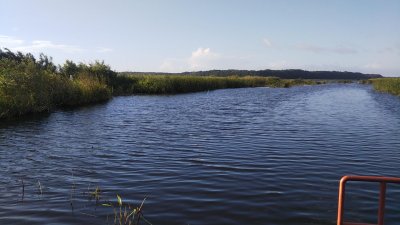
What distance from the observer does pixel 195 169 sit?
11.2 metres

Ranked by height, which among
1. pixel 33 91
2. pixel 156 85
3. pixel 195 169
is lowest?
pixel 195 169

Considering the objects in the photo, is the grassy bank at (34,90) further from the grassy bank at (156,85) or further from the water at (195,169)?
the grassy bank at (156,85)

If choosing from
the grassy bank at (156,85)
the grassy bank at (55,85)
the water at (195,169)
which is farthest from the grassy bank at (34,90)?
the grassy bank at (156,85)

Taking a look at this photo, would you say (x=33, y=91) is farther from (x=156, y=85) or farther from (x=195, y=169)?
(x=156, y=85)

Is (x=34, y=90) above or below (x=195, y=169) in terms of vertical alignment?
above

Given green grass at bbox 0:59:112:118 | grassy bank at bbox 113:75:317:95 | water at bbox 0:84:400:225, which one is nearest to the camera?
water at bbox 0:84:400:225

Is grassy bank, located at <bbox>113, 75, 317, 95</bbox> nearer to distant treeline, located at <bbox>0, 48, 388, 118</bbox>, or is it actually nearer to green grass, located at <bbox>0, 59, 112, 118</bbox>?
distant treeline, located at <bbox>0, 48, 388, 118</bbox>

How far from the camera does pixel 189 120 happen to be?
2284 cm

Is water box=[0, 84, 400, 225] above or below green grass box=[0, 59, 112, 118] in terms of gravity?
below

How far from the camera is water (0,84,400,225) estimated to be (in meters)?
7.79

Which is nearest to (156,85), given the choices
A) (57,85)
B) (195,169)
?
(57,85)

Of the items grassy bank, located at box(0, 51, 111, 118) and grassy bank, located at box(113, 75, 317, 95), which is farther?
grassy bank, located at box(113, 75, 317, 95)

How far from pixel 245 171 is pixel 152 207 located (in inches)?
145

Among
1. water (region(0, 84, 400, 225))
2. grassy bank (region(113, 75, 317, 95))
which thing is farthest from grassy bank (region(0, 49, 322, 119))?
water (region(0, 84, 400, 225))
